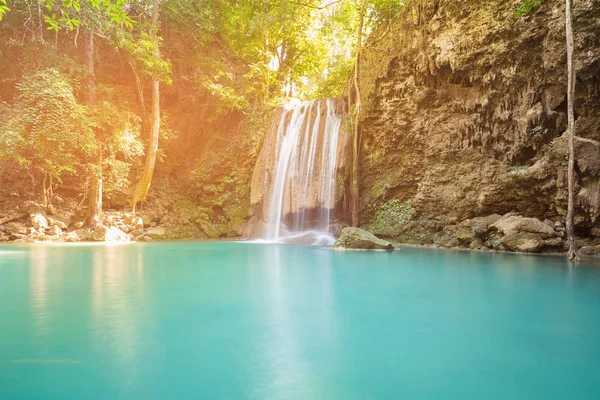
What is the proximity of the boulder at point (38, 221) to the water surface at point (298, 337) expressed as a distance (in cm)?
914

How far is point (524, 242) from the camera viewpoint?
8219mm

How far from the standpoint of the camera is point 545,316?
10.1 ft

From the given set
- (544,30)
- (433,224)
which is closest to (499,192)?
(433,224)

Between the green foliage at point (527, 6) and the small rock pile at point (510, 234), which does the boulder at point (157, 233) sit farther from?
the green foliage at point (527, 6)

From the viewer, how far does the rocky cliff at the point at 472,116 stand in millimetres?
8562

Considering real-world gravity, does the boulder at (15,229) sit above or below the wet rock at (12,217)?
below

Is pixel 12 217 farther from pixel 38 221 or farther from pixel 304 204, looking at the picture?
pixel 304 204

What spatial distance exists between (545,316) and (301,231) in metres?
10.6

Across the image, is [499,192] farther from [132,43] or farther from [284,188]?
[132,43]

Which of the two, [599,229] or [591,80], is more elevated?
[591,80]

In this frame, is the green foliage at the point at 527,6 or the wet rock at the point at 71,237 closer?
the green foliage at the point at 527,6

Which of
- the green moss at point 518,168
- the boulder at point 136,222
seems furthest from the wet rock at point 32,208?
the green moss at point 518,168

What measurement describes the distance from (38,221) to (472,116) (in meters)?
14.7

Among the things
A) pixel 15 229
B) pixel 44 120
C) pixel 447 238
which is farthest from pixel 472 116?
pixel 15 229
